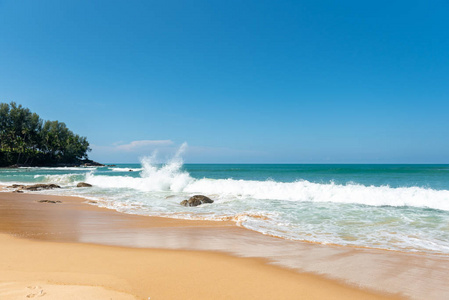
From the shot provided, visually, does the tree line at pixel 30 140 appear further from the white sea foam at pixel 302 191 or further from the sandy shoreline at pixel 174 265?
the sandy shoreline at pixel 174 265

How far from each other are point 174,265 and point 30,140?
92.1 meters

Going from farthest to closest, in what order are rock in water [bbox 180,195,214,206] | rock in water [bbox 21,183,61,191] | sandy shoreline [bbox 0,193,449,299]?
rock in water [bbox 21,183,61,191] < rock in water [bbox 180,195,214,206] < sandy shoreline [bbox 0,193,449,299]

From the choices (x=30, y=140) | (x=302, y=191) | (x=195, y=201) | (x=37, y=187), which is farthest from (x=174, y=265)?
(x=30, y=140)

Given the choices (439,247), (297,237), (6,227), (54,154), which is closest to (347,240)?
(297,237)

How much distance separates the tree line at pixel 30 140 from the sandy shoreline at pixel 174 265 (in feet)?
270

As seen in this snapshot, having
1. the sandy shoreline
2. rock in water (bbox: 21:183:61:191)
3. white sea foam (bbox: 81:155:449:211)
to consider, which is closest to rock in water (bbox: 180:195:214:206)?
white sea foam (bbox: 81:155:449:211)

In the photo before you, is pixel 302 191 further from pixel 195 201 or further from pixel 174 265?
pixel 174 265

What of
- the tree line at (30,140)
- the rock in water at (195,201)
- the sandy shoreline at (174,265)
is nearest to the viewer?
the sandy shoreline at (174,265)

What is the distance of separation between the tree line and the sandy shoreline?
82.4 metres

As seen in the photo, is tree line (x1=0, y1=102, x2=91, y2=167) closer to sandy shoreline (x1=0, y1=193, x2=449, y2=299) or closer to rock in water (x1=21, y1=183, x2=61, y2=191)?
rock in water (x1=21, y1=183, x2=61, y2=191)

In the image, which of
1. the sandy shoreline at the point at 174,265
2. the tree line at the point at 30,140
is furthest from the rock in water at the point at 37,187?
the tree line at the point at 30,140

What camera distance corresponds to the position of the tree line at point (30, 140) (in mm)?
71375

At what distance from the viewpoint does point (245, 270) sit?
4.26m

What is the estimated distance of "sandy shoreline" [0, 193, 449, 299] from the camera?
3.43m
